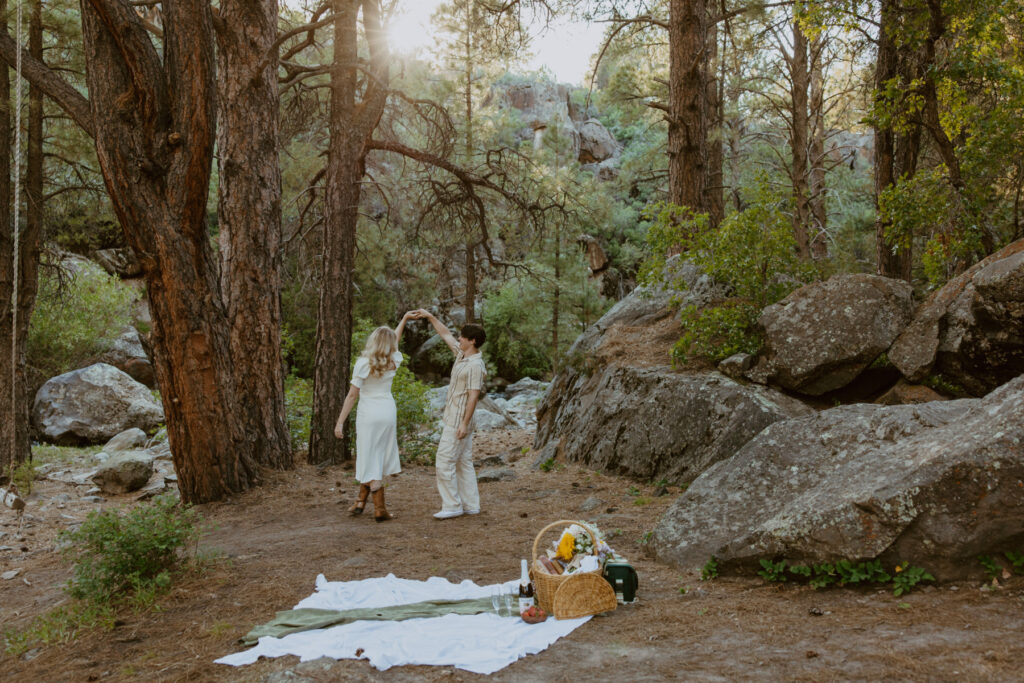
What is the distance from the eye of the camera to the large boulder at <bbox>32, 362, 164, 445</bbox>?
1561 cm

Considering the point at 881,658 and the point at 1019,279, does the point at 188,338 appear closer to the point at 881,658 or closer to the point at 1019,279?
the point at 881,658

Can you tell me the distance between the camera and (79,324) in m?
17.7

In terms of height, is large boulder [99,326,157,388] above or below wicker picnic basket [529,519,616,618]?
above

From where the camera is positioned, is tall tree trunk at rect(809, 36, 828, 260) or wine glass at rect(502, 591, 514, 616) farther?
tall tree trunk at rect(809, 36, 828, 260)

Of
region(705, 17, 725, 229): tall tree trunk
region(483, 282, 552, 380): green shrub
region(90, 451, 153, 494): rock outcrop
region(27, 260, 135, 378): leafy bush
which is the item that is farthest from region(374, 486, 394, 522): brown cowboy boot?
region(483, 282, 552, 380): green shrub

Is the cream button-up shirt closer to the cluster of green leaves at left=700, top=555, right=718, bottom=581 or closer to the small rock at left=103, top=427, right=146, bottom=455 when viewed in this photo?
the cluster of green leaves at left=700, top=555, right=718, bottom=581

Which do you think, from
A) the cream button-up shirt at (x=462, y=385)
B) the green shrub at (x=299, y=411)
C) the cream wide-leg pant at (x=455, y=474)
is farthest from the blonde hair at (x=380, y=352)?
the green shrub at (x=299, y=411)

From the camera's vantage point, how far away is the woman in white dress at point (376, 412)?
7004mm

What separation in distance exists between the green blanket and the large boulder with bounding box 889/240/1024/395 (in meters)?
4.89

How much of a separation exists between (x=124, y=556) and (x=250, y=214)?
17.6 feet

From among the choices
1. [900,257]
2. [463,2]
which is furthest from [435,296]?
[900,257]

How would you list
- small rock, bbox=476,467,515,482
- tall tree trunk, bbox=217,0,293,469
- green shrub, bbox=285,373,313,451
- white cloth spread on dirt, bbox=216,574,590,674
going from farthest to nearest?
green shrub, bbox=285,373,313,451 < small rock, bbox=476,467,515,482 < tall tree trunk, bbox=217,0,293,469 < white cloth spread on dirt, bbox=216,574,590,674

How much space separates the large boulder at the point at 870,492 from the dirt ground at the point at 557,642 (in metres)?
0.21

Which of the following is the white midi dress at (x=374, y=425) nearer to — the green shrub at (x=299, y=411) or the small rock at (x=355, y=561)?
the small rock at (x=355, y=561)
